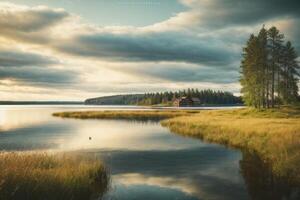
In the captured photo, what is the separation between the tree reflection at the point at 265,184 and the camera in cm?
1548

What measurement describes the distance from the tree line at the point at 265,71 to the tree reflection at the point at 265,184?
50822mm

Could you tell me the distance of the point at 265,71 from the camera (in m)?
75.0

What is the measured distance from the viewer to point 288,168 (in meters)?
18.8

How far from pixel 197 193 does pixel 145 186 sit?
2.81 m

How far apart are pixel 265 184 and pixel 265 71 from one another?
203 ft

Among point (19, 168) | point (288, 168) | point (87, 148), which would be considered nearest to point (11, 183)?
point (19, 168)

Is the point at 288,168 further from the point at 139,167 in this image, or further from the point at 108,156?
the point at 108,156

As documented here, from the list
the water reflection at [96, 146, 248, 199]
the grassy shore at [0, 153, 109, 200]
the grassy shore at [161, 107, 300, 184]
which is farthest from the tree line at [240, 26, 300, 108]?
the grassy shore at [0, 153, 109, 200]

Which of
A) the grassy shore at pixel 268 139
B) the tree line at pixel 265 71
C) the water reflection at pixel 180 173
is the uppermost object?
the tree line at pixel 265 71

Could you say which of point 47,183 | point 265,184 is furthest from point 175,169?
point 47,183

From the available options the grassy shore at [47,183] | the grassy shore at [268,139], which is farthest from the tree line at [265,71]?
the grassy shore at [47,183]

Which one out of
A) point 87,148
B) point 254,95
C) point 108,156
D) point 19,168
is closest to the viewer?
point 19,168

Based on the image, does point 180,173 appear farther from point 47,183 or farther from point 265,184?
point 47,183

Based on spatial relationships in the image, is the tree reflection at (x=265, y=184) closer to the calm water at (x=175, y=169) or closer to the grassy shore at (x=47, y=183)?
the calm water at (x=175, y=169)
